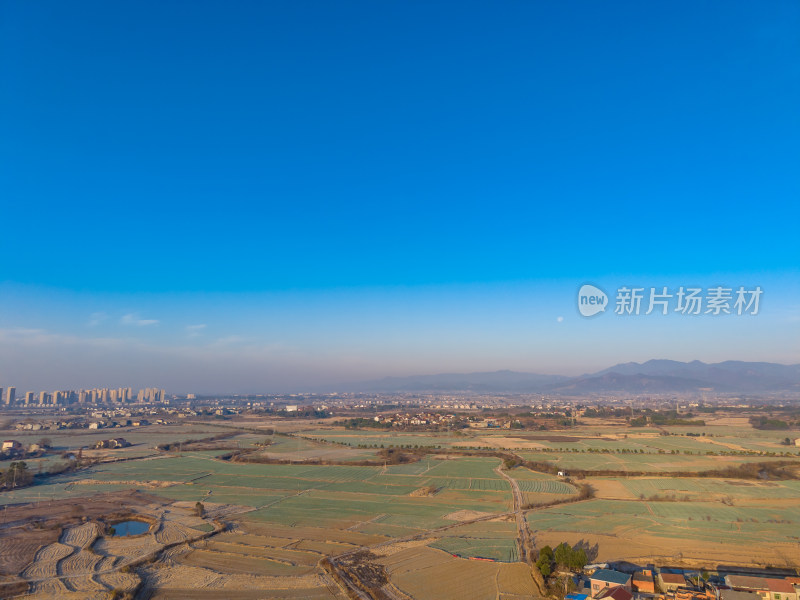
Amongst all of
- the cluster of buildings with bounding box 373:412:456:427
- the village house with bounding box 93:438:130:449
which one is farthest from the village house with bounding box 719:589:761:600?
the cluster of buildings with bounding box 373:412:456:427

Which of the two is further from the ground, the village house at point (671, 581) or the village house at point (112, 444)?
the village house at point (671, 581)

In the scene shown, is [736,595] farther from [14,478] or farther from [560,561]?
[14,478]

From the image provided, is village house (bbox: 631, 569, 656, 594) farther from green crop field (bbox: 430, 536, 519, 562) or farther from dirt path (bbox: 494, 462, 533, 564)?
green crop field (bbox: 430, 536, 519, 562)

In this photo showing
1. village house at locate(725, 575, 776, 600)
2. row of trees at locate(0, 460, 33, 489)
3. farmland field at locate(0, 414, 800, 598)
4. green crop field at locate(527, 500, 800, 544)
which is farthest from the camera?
row of trees at locate(0, 460, 33, 489)

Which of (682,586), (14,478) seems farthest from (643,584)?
(14,478)

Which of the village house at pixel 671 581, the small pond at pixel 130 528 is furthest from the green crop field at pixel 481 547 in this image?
the small pond at pixel 130 528

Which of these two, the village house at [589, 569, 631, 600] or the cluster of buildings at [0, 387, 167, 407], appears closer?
the village house at [589, 569, 631, 600]

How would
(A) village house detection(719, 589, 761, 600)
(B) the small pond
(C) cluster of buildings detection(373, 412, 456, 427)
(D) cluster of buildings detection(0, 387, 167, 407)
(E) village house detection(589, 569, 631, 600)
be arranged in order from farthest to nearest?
(D) cluster of buildings detection(0, 387, 167, 407) → (C) cluster of buildings detection(373, 412, 456, 427) → (B) the small pond → (E) village house detection(589, 569, 631, 600) → (A) village house detection(719, 589, 761, 600)

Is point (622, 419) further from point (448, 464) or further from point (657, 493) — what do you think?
point (657, 493)

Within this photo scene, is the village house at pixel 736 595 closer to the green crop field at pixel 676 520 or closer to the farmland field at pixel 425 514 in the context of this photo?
the farmland field at pixel 425 514

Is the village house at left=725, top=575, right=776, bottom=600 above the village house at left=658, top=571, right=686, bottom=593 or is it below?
above
